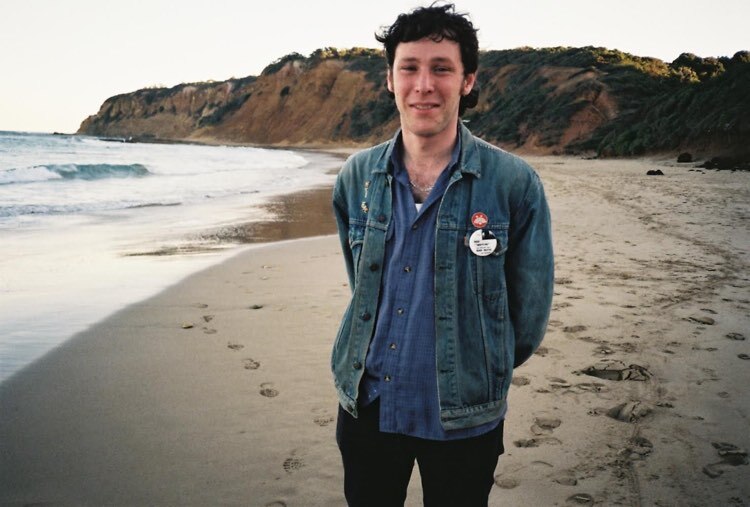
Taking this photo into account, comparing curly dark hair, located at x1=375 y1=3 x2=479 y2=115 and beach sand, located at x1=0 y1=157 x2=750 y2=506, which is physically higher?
curly dark hair, located at x1=375 y1=3 x2=479 y2=115

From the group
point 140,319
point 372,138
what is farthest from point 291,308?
point 372,138

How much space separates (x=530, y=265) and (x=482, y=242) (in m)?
0.20

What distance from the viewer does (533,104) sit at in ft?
134

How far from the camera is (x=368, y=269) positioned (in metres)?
1.79

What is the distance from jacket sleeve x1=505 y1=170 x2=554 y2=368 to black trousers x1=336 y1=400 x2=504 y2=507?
355 millimetres

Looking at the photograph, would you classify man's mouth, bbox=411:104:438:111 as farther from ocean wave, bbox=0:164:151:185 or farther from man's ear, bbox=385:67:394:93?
ocean wave, bbox=0:164:151:185

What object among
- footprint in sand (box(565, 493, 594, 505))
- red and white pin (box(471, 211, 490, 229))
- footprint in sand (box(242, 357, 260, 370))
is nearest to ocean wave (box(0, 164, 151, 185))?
footprint in sand (box(242, 357, 260, 370))

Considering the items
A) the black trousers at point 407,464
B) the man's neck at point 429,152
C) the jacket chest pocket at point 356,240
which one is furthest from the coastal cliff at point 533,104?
the black trousers at point 407,464

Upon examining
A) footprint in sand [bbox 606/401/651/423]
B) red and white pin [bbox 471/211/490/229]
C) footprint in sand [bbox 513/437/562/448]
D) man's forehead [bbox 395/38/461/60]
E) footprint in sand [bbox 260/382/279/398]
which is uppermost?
man's forehead [bbox 395/38/461/60]

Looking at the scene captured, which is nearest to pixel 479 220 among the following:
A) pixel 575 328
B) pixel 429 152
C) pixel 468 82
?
pixel 429 152

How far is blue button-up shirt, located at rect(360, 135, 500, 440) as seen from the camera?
1685 millimetres

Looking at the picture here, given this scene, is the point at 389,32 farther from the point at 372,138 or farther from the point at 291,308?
the point at 372,138

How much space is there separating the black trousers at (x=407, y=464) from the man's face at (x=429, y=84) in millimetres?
900

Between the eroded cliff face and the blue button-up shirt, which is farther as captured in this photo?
the eroded cliff face
